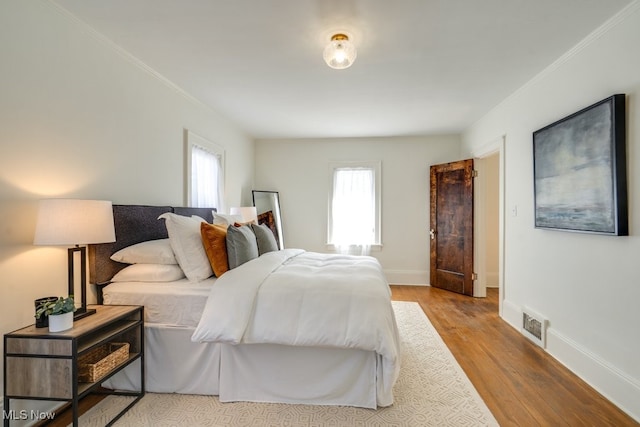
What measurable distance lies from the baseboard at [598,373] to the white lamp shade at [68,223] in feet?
11.0

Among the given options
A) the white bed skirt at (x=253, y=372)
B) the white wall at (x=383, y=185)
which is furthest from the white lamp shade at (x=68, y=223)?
the white wall at (x=383, y=185)

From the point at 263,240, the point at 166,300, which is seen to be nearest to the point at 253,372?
the point at 166,300

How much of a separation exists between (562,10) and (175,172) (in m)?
3.44

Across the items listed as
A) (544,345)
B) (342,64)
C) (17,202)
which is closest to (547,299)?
(544,345)

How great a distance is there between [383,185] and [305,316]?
150 inches

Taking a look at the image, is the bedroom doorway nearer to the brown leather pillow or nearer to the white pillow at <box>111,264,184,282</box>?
the brown leather pillow

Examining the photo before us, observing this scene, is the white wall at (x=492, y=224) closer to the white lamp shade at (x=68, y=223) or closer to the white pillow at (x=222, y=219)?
the white pillow at (x=222, y=219)

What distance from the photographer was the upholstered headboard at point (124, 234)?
2168 mm

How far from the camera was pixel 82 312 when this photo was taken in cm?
183

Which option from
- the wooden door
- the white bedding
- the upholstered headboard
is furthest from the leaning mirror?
the white bedding

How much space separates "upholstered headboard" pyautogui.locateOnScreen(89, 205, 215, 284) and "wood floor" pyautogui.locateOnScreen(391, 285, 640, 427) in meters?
2.79

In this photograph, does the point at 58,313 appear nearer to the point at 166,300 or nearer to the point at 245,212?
the point at 166,300

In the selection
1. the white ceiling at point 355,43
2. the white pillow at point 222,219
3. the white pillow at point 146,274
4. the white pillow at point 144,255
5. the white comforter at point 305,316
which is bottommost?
the white comforter at point 305,316

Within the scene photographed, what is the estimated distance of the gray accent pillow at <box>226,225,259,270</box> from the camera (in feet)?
7.65
